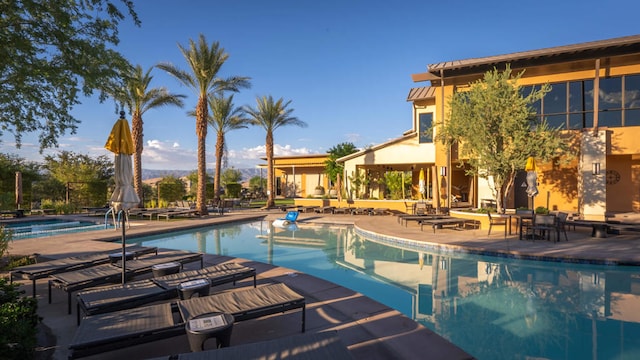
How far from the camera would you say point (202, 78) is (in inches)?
794

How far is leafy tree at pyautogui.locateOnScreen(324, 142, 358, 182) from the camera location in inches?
1200

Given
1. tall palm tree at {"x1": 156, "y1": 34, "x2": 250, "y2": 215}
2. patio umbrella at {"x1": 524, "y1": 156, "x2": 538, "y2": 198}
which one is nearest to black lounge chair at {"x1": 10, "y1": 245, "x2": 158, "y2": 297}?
patio umbrella at {"x1": 524, "y1": 156, "x2": 538, "y2": 198}

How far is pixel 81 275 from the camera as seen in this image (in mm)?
6023

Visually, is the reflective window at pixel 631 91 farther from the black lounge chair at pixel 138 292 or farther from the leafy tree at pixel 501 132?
the black lounge chair at pixel 138 292

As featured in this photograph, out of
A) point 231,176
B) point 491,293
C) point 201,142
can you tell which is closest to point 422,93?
point 201,142

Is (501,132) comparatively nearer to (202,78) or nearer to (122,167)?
(122,167)

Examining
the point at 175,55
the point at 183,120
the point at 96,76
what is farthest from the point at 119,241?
the point at 183,120

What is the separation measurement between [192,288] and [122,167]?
9.10 ft

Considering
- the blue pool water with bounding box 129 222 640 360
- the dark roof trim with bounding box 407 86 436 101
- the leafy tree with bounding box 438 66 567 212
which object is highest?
the dark roof trim with bounding box 407 86 436 101

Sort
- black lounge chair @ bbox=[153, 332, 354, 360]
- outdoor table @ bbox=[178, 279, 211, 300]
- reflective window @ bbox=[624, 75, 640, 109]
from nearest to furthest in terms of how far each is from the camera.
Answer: black lounge chair @ bbox=[153, 332, 354, 360]
outdoor table @ bbox=[178, 279, 211, 300]
reflective window @ bbox=[624, 75, 640, 109]

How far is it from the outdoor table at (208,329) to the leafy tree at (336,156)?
26.5m

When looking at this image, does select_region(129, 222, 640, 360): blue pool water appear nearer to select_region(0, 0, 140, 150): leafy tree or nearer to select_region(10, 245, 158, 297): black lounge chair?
select_region(10, 245, 158, 297): black lounge chair

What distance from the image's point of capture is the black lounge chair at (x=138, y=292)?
4.57 meters

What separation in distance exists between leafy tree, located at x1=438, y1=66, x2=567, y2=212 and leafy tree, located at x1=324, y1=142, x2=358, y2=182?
15482mm
